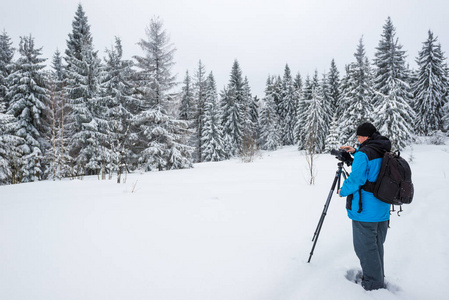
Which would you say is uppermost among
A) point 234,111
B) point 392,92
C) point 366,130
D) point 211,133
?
point 234,111

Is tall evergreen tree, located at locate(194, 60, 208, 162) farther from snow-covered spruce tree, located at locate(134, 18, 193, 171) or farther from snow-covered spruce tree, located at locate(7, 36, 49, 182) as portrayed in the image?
snow-covered spruce tree, located at locate(7, 36, 49, 182)

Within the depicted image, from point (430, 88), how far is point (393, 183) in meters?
31.7

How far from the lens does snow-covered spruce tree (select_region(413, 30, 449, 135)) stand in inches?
969

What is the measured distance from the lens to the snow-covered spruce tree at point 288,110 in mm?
40188

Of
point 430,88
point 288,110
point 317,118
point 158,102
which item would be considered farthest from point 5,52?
point 430,88

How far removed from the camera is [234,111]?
33.8 m

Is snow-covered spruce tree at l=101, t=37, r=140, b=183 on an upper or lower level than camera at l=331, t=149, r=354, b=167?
upper

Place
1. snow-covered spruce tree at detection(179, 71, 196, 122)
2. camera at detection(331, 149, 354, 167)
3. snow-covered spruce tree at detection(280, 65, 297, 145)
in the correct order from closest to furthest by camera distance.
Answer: camera at detection(331, 149, 354, 167) < snow-covered spruce tree at detection(179, 71, 196, 122) < snow-covered spruce tree at detection(280, 65, 297, 145)

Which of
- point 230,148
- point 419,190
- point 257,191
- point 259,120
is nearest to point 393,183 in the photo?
point 257,191

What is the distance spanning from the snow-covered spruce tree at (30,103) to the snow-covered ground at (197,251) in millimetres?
13261

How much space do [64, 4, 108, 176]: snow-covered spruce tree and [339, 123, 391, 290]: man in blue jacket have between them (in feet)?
54.5

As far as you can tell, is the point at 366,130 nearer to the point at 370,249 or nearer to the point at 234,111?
the point at 370,249

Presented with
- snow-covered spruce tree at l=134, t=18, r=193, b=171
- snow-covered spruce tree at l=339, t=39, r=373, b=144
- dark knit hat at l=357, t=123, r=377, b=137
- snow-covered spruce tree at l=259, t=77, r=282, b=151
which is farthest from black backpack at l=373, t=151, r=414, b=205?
snow-covered spruce tree at l=259, t=77, r=282, b=151

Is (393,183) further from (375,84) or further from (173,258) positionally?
(375,84)
